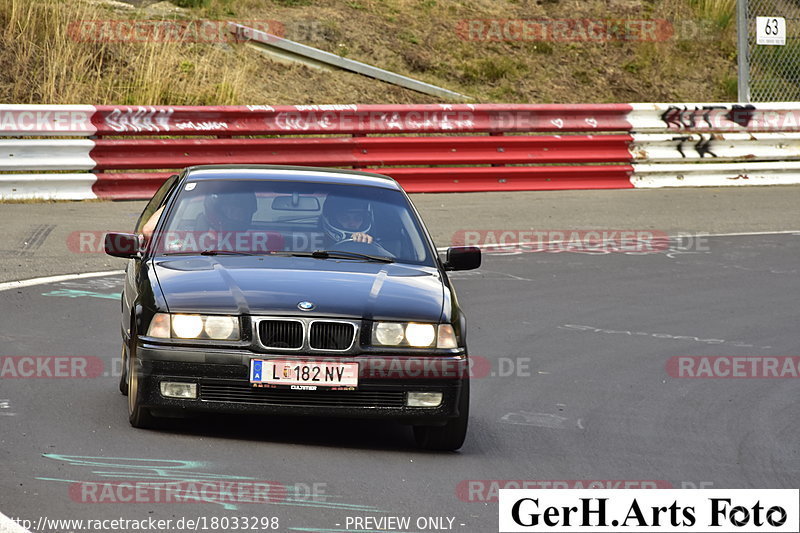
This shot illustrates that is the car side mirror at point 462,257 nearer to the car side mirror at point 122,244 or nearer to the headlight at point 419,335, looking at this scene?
the headlight at point 419,335

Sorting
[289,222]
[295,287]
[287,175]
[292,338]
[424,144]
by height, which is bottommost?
[292,338]

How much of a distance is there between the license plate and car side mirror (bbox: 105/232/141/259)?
53.9 inches

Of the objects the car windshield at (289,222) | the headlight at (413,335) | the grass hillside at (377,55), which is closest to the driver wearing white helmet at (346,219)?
the car windshield at (289,222)

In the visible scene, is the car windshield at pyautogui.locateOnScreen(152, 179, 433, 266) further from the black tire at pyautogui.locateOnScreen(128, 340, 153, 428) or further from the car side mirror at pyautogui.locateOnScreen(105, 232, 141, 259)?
the black tire at pyautogui.locateOnScreen(128, 340, 153, 428)

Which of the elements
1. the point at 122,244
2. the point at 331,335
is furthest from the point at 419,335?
the point at 122,244

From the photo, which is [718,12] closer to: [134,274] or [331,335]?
[134,274]

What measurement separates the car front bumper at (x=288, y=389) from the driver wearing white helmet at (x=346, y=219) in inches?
52.1

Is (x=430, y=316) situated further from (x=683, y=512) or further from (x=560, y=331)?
(x=560, y=331)

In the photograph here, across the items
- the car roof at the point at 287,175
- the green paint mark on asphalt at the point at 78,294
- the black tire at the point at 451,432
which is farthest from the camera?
the green paint mark on asphalt at the point at 78,294

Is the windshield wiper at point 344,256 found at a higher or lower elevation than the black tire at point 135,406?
higher

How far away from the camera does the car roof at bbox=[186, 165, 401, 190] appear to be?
836 centimetres

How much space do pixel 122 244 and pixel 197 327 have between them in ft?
3.64

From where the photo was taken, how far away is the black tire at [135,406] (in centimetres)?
687

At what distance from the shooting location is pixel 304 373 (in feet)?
22.1
